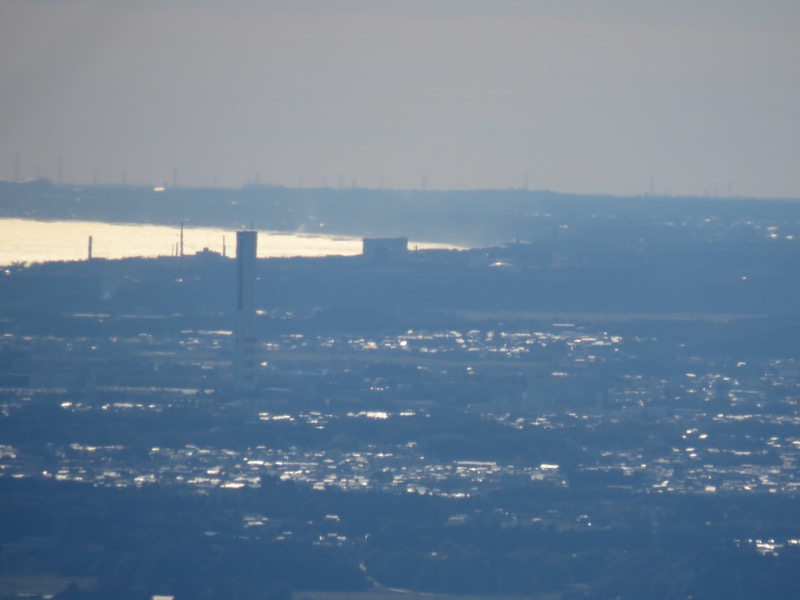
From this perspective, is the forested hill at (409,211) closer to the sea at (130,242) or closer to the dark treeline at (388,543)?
the sea at (130,242)

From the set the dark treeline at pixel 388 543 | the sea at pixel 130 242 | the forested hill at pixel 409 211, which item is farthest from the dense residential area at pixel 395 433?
the forested hill at pixel 409 211

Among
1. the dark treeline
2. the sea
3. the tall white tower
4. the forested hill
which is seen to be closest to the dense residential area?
the dark treeline

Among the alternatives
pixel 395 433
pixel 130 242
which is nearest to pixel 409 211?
pixel 130 242

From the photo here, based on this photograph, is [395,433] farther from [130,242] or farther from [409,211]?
[409,211]

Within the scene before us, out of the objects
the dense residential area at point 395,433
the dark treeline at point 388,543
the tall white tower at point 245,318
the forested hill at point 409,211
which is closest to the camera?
the dark treeline at point 388,543

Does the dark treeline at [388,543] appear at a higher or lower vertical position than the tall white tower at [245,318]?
lower

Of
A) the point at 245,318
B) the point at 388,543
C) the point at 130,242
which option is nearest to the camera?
the point at 388,543

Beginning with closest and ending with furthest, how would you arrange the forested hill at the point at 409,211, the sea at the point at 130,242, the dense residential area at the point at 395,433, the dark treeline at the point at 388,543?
the dark treeline at the point at 388,543 → the dense residential area at the point at 395,433 → the sea at the point at 130,242 → the forested hill at the point at 409,211
